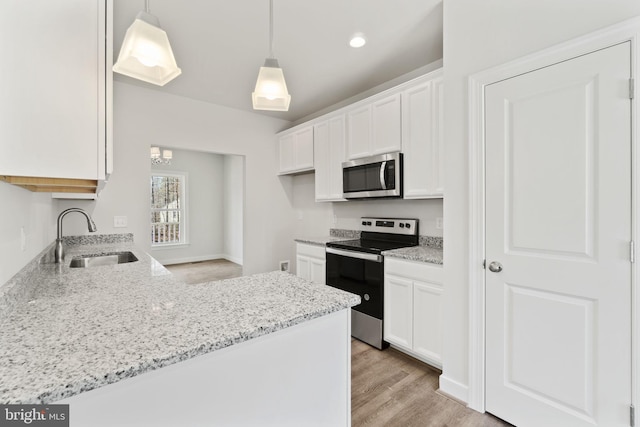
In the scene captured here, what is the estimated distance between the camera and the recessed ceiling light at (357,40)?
2373 mm

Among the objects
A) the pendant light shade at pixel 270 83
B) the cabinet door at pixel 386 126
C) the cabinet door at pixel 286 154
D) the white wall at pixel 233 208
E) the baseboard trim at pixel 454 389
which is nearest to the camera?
the pendant light shade at pixel 270 83

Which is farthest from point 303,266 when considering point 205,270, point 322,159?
point 205,270

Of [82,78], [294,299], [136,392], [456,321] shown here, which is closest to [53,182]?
[82,78]

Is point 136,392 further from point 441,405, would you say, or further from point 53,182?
point 441,405

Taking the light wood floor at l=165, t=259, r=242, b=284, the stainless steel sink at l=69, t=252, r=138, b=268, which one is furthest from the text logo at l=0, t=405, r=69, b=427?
the light wood floor at l=165, t=259, r=242, b=284

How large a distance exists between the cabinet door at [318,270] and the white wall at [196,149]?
1.17 metres

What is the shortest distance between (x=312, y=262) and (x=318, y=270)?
13cm

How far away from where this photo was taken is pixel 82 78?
856 millimetres

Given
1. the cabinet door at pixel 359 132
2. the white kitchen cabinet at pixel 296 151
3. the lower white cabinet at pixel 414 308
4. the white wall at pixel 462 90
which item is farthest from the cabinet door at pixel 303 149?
the white wall at pixel 462 90

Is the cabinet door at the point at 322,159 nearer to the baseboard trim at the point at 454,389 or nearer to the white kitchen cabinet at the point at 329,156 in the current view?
the white kitchen cabinet at the point at 329,156

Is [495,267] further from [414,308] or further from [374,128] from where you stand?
[374,128]

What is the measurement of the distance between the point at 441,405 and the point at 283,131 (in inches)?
141

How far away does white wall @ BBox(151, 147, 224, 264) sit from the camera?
21.3 ft

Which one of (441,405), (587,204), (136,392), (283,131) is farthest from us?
(283,131)
